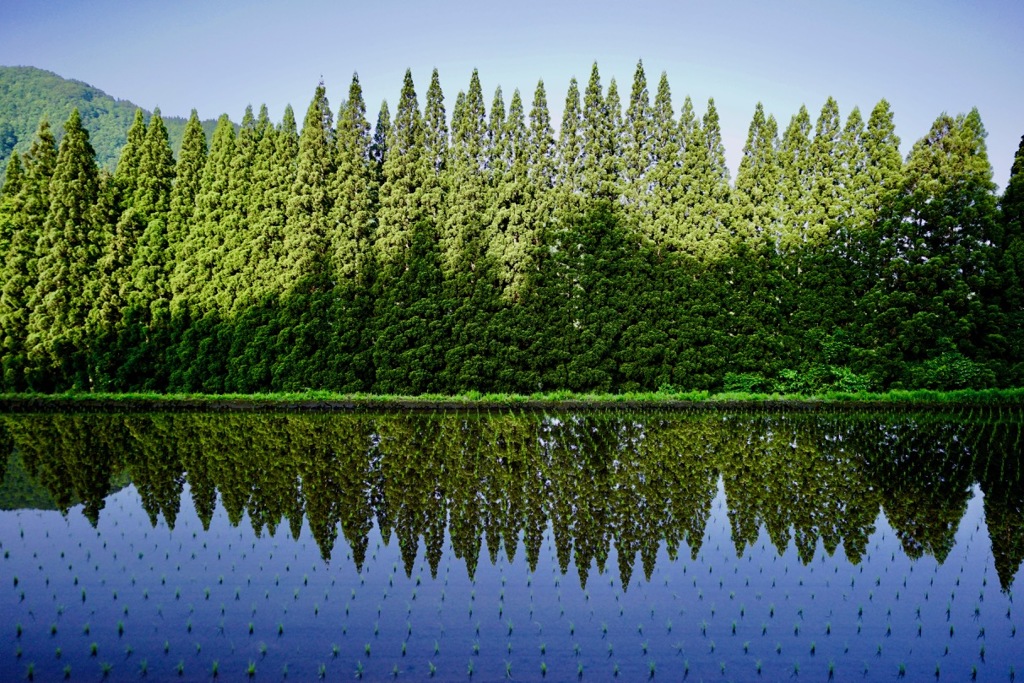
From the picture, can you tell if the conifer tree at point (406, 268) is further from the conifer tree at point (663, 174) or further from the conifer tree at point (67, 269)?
the conifer tree at point (67, 269)

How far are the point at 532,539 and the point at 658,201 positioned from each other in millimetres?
15921

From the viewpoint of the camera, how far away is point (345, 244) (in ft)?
71.1

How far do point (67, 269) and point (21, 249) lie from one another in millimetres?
1787

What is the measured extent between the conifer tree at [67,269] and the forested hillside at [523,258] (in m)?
0.07

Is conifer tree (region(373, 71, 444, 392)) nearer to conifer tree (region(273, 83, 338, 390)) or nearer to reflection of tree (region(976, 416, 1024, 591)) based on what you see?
conifer tree (region(273, 83, 338, 390))

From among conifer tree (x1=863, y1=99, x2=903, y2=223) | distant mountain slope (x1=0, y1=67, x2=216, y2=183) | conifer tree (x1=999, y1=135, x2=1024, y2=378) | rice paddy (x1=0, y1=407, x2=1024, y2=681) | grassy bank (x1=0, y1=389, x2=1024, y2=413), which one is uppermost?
distant mountain slope (x1=0, y1=67, x2=216, y2=183)

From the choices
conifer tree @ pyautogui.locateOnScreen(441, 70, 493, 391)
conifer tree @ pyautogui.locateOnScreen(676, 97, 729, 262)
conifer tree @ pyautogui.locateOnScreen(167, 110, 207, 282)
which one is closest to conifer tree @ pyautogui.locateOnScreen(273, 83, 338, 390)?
conifer tree @ pyautogui.locateOnScreen(441, 70, 493, 391)

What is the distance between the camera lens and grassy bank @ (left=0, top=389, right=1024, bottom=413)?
18.7m

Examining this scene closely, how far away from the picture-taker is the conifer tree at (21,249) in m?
21.9

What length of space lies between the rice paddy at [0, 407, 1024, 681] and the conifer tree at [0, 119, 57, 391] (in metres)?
9.99

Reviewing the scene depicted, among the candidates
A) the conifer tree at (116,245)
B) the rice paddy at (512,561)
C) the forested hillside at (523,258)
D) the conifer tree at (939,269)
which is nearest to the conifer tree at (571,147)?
the forested hillside at (523,258)

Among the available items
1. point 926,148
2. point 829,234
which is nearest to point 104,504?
point 829,234

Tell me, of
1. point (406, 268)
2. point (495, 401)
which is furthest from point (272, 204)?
point (495, 401)

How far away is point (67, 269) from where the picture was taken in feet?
73.9
